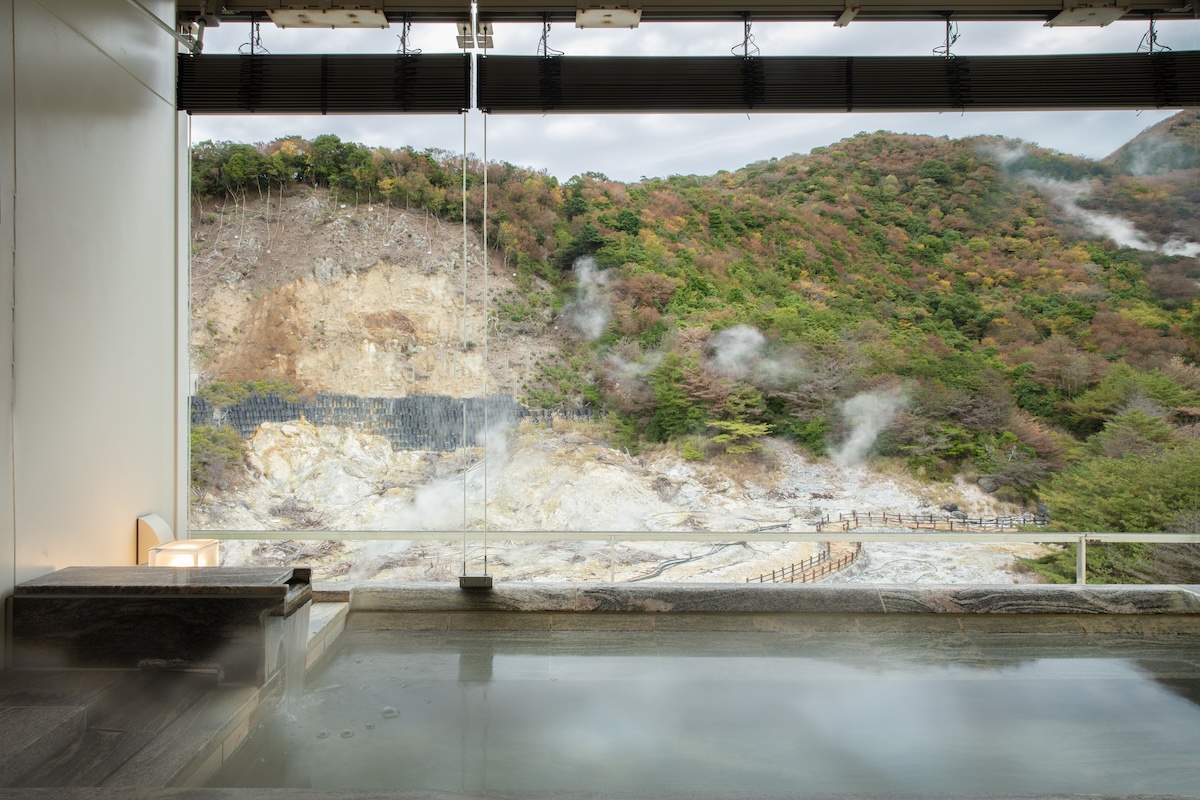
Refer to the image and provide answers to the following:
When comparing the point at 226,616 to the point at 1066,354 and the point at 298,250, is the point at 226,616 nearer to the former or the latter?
the point at 298,250

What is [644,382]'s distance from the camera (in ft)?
23.6

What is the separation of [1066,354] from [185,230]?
7.09 m

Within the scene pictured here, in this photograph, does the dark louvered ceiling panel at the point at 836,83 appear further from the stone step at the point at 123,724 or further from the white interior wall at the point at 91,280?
the stone step at the point at 123,724

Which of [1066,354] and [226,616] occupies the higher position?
[1066,354]

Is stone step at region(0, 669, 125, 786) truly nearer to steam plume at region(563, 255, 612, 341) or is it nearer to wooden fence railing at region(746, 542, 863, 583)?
steam plume at region(563, 255, 612, 341)

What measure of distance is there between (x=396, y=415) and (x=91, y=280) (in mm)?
3717

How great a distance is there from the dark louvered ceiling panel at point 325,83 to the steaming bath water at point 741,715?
2.49 m

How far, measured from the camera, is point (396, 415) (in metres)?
6.73

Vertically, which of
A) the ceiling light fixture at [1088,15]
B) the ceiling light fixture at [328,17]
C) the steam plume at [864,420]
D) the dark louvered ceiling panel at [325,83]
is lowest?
the steam plume at [864,420]

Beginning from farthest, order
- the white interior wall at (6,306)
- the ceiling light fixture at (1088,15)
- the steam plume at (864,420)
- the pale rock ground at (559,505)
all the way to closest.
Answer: the steam plume at (864,420) → the pale rock ground at (559,505) → the ceiling light fixture at (1088,15) → the white interior wall at (6,306)

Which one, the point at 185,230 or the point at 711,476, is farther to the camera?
the point at 711,476

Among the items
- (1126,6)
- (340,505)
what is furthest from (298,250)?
(1126,6)

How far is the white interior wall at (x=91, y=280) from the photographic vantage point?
268 centimetres

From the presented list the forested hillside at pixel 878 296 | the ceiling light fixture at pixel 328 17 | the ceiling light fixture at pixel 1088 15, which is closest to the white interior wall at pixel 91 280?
the ceiling light fixture at pixel 328 17
